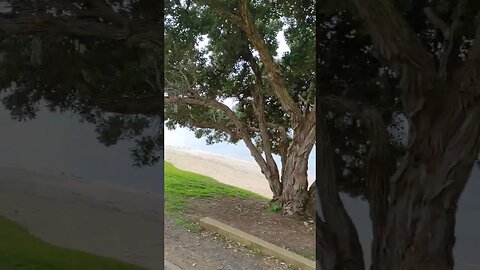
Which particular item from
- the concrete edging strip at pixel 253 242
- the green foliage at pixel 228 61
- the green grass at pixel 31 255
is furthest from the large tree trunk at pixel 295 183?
the green grass at pixel 31 255

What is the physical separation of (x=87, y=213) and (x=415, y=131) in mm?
951

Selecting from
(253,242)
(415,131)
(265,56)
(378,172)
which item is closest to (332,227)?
(378,172)

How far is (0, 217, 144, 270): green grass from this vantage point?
1232 millimetres

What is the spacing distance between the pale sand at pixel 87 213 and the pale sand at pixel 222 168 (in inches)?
32.5

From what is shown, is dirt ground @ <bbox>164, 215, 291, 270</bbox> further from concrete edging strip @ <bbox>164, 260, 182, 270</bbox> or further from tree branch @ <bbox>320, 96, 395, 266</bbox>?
tree branch @ <bbox>320, 96, 395, 266</bbox>

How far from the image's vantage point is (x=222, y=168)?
104 inches

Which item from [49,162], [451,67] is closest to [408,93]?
[451,67]

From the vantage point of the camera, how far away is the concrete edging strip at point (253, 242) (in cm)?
231

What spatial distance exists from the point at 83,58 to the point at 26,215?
1.52 feet

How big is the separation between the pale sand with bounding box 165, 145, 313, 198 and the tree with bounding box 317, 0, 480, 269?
1.08m

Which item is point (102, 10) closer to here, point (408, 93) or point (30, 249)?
point (30, 249)

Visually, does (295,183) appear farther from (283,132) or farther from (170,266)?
(170,266)

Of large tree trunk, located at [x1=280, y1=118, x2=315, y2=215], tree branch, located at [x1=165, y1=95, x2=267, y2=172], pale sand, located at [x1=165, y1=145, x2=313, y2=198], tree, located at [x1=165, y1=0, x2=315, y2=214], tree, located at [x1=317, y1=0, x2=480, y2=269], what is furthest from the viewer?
tree branch, located at [x1=165, y1=95, x2=267, y2=172]

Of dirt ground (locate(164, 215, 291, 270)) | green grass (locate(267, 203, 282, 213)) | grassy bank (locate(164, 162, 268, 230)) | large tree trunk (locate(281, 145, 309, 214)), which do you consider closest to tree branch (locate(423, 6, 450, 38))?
grassy bank (locate(164, 162, 268, 230))
